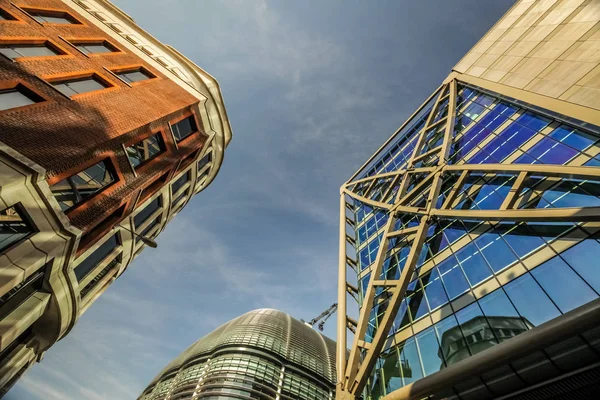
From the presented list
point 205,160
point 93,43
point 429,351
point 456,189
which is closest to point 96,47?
point 93,43

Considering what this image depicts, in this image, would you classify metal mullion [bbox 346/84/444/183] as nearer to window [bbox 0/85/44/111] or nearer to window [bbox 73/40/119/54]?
window [bbox 73/40/119/54]

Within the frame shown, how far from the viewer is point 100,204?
53.8 feet

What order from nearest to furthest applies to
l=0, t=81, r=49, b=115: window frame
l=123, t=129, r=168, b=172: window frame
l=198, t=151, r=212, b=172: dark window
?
l=0, t=81, r=49, b=115: window frame → l=123, t=129, r=168, b=172: window frame → l=198, t=151, r=212, b=172: dark window

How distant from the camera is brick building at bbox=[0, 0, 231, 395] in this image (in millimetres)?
12062

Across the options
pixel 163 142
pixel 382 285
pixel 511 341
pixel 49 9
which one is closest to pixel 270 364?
pixel 382 285

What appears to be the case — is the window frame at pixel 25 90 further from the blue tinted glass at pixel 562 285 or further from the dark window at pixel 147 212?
the blue tinted glass at pixel 562 285

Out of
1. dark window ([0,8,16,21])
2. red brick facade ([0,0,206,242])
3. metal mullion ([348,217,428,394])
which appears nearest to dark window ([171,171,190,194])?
red brick facade ([0,0,206,242])

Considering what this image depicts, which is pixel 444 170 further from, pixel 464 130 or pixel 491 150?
pixel 464 130

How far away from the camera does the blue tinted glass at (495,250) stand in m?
15.1

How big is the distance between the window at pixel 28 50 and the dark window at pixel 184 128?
321 inches

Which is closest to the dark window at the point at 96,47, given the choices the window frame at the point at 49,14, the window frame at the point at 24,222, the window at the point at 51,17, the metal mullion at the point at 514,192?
the window frame at the point at 49,14

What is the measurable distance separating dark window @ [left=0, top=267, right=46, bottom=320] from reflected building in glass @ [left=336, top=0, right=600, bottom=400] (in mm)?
16368

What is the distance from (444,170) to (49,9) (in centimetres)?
3233

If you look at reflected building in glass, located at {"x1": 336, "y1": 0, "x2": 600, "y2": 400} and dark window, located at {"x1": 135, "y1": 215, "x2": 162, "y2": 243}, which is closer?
reflected building in glass, located at {"x1": 336, "y1": 0, "x2": 600, "y2": 400}
